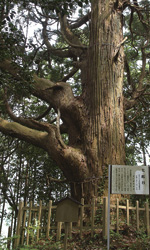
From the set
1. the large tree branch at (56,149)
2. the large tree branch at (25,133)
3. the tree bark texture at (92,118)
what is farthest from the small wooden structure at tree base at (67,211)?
the large tree branch at (25,133)

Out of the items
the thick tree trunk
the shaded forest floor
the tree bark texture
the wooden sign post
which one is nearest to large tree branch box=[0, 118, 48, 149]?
the tree bark texture

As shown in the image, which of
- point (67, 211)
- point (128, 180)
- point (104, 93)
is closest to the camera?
point (67, 211)

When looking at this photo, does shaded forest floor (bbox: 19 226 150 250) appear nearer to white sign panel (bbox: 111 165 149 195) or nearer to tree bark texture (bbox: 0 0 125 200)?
white sign panel (bbox: 111 165 149 195)

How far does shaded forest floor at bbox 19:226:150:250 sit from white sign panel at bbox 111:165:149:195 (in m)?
0.85

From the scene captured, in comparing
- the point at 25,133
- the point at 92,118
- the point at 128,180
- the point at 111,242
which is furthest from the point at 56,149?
the point at 111,242

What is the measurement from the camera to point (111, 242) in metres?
4.60

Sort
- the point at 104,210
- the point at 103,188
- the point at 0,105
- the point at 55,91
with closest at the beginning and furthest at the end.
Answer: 1. the point at 104,210
2. the point at 103,188
3. the point at 55,91
4. the point at 0,105

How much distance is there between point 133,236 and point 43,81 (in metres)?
4.66

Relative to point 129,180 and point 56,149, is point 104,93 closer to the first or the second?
point 56,149

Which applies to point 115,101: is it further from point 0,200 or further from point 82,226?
point 0,200

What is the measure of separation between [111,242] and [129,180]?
1.20 m

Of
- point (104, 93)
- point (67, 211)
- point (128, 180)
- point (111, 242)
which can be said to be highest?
point (104, 93)

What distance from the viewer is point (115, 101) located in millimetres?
6531

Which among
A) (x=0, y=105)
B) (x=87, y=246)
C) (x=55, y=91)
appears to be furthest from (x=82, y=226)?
(x=0, y=105)
